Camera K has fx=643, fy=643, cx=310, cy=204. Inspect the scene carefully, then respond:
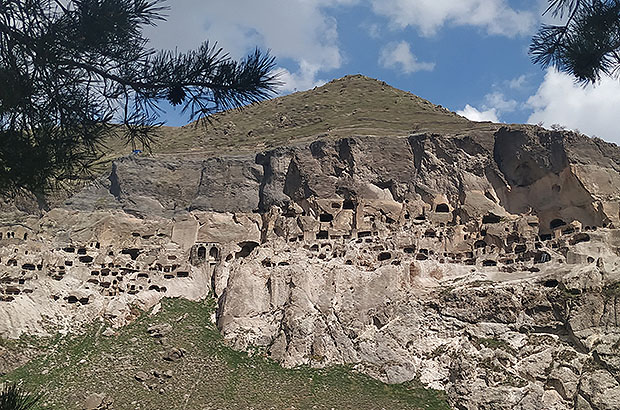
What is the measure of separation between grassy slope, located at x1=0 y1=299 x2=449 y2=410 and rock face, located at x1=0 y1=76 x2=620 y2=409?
137 cm

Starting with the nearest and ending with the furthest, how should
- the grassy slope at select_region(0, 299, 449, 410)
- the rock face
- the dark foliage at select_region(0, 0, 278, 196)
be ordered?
the dark foliage at select_region(0, 0, 278, 196)
the grassy slope at select_region(0, 299, 449, 410)
the rock face

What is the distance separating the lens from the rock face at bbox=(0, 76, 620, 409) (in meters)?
34.6

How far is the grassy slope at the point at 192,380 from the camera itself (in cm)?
3222

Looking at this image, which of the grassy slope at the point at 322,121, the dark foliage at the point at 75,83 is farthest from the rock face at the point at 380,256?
the dark foliage at the point at 75,83

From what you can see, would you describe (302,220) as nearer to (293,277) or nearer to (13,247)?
(293,277)

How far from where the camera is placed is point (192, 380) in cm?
3456

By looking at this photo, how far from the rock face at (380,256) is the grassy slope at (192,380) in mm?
1369

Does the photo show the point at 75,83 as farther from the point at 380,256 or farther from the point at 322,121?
the point at 322,121

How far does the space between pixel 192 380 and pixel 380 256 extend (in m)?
14.6

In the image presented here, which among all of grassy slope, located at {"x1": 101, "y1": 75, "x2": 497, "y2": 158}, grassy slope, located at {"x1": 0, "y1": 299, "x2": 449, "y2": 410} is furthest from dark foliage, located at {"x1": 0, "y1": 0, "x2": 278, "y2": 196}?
grassy slope, located at {"x1": 101, "y1": 75, "x2": 497, "y2": 158}

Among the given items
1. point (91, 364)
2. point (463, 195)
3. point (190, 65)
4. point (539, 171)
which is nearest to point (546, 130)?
point (539, 171)

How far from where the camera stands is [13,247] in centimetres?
4338

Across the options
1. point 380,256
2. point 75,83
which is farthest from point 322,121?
point 75,83

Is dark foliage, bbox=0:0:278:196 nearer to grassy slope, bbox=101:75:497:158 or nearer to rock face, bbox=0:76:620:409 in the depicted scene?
rock face, bbox=0:76:620:409
